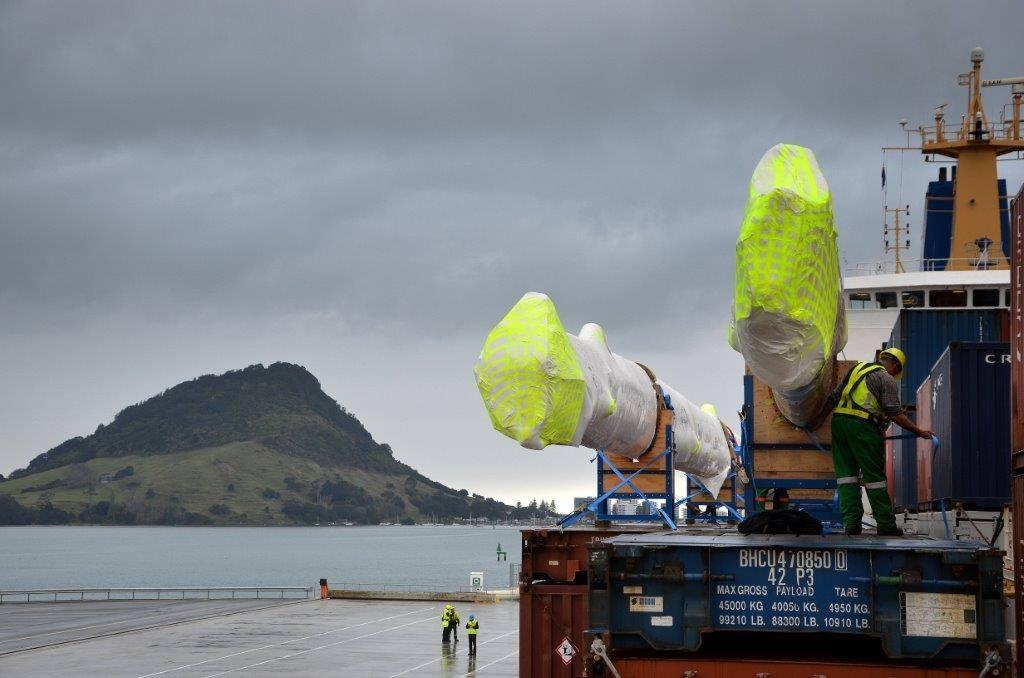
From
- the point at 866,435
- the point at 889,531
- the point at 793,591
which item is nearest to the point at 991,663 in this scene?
the point at 793,591

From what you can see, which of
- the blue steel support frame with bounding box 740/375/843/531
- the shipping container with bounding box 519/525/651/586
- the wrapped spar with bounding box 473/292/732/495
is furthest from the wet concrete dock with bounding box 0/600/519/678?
the wrapped spar with bounding box 473/292/732/495

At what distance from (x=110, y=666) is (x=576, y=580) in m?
20.0

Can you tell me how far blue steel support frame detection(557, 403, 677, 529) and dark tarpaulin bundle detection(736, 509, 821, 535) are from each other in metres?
6.98

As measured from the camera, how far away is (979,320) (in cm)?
2878

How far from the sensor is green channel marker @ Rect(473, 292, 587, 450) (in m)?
12.9

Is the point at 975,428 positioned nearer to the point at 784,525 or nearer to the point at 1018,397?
the point at 1018,397

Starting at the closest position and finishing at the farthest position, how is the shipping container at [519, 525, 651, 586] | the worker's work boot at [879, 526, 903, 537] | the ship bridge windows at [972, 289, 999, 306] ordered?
the worker's work boot at [879, 526, 903, 537] < the shipping container at [519, 525, 651, 586] < the ship bridge windows at [972, 289, 999, 306]

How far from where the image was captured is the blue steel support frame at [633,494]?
18641 mm

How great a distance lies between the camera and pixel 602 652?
9781mm

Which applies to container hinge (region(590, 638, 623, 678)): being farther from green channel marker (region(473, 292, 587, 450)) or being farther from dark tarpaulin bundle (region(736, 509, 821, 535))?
green channel marker (region(473, 292, 587, 450))

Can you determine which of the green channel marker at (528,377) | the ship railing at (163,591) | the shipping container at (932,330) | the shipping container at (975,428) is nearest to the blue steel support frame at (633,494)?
the shipping container at (975,428)

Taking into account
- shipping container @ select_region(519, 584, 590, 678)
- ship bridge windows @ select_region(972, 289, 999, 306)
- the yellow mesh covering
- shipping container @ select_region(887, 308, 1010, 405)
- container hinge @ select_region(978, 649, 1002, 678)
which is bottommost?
shipping container @ select_region(519, 584, 590, 678)

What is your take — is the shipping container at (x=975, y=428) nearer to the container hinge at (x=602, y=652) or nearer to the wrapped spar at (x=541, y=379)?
the wrapped spar at (x=541, y=379)

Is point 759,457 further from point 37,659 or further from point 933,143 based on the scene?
point 933,143
